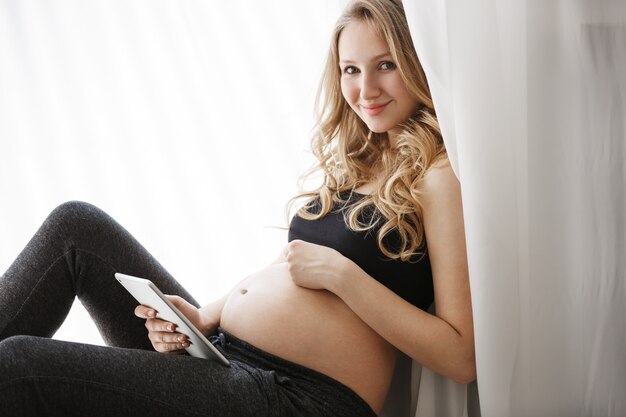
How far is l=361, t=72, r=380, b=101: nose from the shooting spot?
1357mm

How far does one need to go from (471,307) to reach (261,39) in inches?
50.3

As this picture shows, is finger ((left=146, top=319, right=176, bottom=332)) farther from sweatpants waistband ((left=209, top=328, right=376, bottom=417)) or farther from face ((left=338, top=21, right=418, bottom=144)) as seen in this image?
face ((left=338, top=21, right=418, bottom=144))

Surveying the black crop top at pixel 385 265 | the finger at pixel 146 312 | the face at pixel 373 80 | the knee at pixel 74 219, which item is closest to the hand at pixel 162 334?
the finger at pixel 146 312

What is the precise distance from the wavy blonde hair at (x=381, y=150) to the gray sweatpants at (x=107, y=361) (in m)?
0.31

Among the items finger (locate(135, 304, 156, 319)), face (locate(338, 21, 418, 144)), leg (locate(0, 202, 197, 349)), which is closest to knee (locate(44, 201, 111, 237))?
leg (locate(0, 202, 197, 349))

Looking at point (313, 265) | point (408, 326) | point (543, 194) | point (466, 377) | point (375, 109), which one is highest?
point (375, 109)

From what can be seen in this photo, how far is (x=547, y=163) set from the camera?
1.05 m

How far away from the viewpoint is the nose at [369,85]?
1357mm

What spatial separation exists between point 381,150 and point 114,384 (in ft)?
2.72

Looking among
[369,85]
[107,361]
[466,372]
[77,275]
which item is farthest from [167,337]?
[369,85]

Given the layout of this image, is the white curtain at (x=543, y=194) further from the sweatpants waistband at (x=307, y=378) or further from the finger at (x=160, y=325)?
the finger at (x=160, y=325)

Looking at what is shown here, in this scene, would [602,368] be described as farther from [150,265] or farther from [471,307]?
[150,265]

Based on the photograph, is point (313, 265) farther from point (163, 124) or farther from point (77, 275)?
point (163, 124)

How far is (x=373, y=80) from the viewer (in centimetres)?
136
